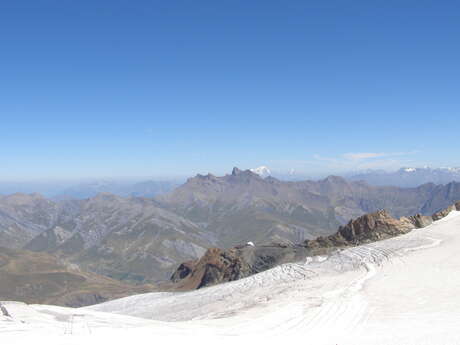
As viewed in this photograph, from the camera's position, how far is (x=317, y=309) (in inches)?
1004

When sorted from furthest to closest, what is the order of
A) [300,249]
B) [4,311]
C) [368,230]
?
[300,249] → [368,230] → [4,311]

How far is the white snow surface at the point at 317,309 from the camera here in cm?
1862

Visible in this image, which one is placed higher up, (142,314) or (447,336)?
(447,336)

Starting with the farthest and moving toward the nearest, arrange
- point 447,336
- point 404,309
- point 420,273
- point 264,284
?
point 264,284
point 420,273
point 404,309
point 447,336

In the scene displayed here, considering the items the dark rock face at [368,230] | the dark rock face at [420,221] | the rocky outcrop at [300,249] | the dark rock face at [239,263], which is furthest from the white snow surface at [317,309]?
the dark rock face at [239,263]

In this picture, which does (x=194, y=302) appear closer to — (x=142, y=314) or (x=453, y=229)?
(x=142, y=314)

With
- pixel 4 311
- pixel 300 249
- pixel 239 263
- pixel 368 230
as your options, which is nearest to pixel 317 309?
pixel 4 311

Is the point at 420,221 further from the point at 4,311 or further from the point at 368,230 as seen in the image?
the point at 4,311

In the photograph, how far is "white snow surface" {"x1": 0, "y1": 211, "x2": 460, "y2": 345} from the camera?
18.6m

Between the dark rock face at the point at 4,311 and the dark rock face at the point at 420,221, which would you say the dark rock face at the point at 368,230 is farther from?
the dark rock face at the point at 4,311

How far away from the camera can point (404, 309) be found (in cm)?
2300

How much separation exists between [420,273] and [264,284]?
550 inches

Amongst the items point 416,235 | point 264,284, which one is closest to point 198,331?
point 264,284

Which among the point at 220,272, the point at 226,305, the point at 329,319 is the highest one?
the point at 329,319
